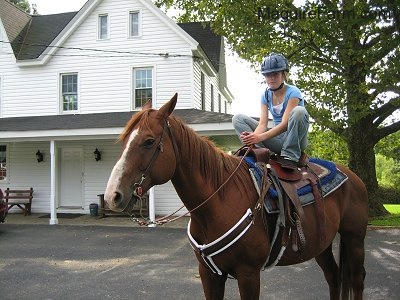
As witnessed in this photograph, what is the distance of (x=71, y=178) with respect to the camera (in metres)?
15.0

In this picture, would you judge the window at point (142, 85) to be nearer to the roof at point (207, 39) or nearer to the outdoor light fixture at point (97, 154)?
the outdoor light fixture at point (97, 154)

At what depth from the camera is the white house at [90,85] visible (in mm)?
14016

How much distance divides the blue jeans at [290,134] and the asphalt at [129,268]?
2.59 m

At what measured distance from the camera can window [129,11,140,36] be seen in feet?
47.8

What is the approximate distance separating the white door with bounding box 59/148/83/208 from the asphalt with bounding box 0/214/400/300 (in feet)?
13.0

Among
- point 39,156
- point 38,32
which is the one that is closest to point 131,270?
point 39,156

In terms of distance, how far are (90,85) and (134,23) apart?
2893 mm

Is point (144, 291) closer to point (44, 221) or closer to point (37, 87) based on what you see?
point (44, 221)

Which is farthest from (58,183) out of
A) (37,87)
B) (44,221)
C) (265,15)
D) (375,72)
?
(375,72)

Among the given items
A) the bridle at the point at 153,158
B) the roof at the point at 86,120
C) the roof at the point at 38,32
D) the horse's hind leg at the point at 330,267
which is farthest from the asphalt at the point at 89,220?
the bridle at the point at 153,158

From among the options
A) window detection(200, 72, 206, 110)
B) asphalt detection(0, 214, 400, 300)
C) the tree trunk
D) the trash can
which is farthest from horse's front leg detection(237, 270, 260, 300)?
window detection(200, 72, 206, 110)

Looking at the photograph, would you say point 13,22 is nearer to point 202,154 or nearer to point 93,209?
point 93,209

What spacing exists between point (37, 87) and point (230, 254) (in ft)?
48.1

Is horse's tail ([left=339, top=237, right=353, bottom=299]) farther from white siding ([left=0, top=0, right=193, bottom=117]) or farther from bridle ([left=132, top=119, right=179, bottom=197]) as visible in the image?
white siding ([left=0, top=0, right=193, bottom=117])
